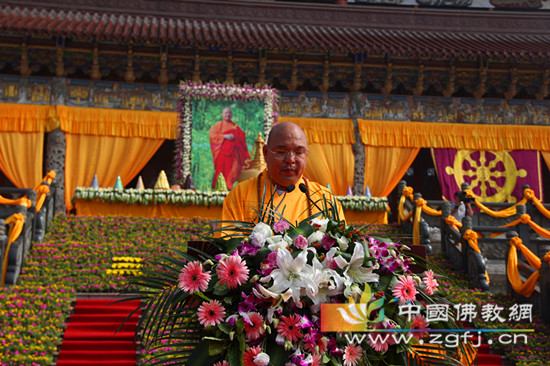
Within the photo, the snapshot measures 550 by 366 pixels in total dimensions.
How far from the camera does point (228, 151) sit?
14102mm

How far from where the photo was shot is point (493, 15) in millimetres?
17062

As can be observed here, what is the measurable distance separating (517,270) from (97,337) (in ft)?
16.9

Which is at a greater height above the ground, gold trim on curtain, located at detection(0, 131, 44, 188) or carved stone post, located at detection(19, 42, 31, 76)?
carved stone post, located at detection(19, 42, 31, 76)

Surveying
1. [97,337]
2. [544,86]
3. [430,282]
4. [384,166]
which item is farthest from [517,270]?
[544,86]

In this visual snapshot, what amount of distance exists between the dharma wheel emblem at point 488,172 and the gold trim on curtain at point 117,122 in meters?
7.16

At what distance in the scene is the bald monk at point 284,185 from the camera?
2.90 metres

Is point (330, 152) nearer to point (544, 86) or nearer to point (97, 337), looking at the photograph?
point (544, 86)

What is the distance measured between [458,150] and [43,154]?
412 inches

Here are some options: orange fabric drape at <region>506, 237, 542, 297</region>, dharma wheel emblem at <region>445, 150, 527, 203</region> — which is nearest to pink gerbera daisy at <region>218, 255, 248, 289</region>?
orange fabric drape at <region>506, 237, 542, 297</region>

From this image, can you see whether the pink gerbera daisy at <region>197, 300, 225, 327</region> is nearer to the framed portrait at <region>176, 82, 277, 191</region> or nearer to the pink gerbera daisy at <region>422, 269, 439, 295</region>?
the pink gerbera daisy at <region>422, 269, 439, 295</region>

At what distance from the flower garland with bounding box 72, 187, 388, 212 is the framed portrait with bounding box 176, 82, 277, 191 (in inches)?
87.1

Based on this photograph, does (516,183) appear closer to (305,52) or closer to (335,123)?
(335,123)

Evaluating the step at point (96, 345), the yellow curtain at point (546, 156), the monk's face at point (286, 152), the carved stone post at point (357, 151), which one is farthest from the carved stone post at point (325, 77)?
the monk's face at point (286, 152)

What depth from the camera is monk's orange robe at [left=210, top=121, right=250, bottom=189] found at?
13938mm
